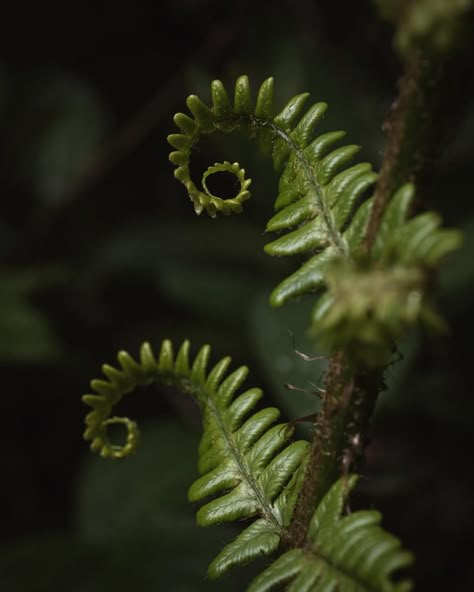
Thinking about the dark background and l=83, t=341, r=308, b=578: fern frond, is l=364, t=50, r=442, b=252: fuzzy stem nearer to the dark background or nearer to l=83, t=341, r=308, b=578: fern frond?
l=83, t=341, r=308, b=578: fern frond

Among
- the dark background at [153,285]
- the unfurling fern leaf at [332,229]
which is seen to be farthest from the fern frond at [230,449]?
the dark background at [153,285]

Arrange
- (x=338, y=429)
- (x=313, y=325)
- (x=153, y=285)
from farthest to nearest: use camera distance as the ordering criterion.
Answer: (x=153, y=285), (x=338, y=429), (x=313, y=325)

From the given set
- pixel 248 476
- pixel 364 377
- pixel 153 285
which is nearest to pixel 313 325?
pixel 364 377

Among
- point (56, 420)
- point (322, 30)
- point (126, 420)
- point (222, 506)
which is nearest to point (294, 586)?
point (222, 506)

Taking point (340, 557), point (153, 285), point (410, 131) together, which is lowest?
point (340, 557)

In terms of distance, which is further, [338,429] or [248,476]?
[248,476]

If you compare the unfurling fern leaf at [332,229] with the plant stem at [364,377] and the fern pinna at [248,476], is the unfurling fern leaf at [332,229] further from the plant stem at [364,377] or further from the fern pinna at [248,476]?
the fern pinna at [248,476]

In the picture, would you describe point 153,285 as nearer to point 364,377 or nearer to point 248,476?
point 248,476

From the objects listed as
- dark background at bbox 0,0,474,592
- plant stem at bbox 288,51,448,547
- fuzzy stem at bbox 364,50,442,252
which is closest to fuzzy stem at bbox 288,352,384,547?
plant stem at bbox 288,51,448,547
